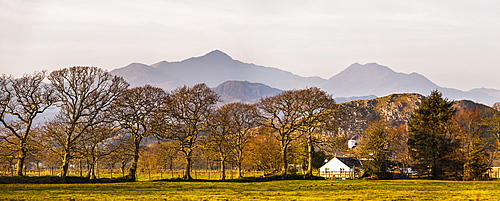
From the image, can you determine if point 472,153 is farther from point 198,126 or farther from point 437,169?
point 198,126

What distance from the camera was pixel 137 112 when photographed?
60688 mm

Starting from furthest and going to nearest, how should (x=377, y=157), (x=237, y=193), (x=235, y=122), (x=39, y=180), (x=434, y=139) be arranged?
(x=235, y=122) < (x=434, y=139) < (x=377, y=157) < (x=39, y=180) < (x=237, y=193)

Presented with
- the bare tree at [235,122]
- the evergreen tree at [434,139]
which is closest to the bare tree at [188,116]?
the bare tree at [235,122]

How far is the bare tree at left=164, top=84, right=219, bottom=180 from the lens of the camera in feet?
206

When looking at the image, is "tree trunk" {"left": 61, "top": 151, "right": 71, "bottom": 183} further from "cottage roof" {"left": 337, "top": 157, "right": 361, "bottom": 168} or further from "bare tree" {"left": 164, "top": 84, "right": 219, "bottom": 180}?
"cottage roof" {"left": 337, "top": 157, "right": 361, "bottom": 168}

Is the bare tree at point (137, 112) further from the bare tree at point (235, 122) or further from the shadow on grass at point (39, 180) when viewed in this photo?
the bare tree at point (235, 122)

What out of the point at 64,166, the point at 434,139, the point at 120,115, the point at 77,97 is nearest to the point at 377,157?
the point at 434,139

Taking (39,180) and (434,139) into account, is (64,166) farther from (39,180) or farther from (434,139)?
(434,139)

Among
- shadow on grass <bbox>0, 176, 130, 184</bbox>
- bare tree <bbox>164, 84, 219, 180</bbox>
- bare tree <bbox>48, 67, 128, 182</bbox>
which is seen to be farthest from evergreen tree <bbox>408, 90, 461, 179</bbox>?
shadow on grass <bbox>0, 176, 130, 184</bbox>

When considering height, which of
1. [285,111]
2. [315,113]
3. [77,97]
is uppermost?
[77,97]

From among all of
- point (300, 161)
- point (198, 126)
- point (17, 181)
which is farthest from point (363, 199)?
point (300, 161)

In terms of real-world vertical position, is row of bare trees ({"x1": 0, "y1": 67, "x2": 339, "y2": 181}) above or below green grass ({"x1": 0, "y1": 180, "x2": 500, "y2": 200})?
above

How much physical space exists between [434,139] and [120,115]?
4628 cm

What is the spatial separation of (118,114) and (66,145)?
23.2 ft
